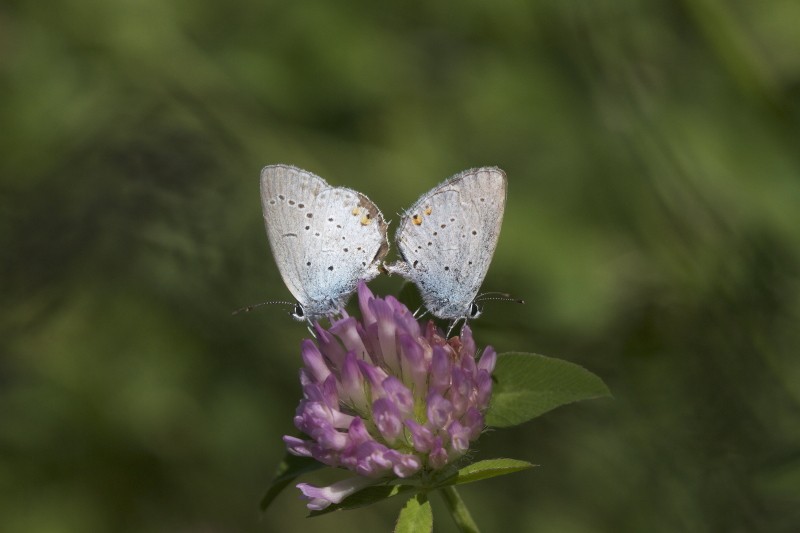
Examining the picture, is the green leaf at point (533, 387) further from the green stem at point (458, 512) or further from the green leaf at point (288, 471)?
the green leaf at point (288, 471)

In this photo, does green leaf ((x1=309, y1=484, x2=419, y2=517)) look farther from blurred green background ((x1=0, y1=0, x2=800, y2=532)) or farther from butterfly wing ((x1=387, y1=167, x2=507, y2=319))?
blurred green background ((x1=0, y1=0, x2=800, y2=532))

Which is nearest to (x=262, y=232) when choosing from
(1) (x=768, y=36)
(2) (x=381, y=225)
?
(2) (x=381, y=225)

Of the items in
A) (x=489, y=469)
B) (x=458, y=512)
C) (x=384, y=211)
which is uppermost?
(x=384, y=211)

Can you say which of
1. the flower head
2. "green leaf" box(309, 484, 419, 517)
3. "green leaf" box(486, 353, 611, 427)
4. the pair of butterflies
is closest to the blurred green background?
the pair of butterflies

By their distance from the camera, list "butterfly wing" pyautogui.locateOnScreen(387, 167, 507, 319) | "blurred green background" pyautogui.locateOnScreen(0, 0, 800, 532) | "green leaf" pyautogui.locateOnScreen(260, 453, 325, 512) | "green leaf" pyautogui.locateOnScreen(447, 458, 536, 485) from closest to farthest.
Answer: "green leaf" pyautogui.locateOnScreen(447, 458, 536, 485), "green leaf" pyautogui.locateOnScreen(260, 453, 325, 512), "butterfly wing" pyautogui.locateOnScreen(387, 167, 507, 319), "blurred green background" pyautogui.locateOnScreen(0, 0, 800, 532)

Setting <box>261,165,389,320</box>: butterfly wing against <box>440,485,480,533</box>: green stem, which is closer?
<box>440,485,480,533</box>: green stem

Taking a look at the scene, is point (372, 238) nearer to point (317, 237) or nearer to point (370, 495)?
point (317, 237)

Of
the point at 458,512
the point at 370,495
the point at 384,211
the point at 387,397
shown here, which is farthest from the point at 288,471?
the point at 384,211
